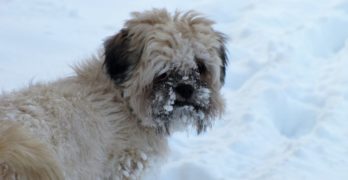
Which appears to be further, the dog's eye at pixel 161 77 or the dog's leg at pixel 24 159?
the dog's eye at pixel 161 77

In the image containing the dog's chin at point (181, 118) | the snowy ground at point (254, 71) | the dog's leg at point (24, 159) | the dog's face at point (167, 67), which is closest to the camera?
the dog's leg at point (24, 159)

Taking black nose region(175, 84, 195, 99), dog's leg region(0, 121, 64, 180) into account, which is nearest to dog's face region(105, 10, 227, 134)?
black nose region(175, 84, 195, 99)

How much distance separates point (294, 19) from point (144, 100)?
14.1ft

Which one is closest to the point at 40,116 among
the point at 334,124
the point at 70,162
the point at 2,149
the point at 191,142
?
the point at 70,162

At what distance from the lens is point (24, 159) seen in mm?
2672

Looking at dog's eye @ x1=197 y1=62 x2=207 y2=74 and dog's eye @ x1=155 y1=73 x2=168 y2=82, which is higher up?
dog's eye @ x1=155 y1=73 x2=168 y2=82

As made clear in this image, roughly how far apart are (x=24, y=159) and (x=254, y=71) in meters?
3.73

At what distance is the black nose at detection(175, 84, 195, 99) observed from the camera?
3.49 m

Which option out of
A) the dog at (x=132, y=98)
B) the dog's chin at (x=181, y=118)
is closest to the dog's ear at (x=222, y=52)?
the dog at (x=132, y=98)

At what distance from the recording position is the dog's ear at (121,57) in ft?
11.8

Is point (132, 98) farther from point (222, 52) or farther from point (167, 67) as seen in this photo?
point (222, 52)

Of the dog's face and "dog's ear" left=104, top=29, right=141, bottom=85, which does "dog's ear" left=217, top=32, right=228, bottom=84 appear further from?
"dog's ear" left=104, top=29, right=141, bottom=85

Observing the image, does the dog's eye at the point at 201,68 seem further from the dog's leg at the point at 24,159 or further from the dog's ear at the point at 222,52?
the dog's leg at the point at 24,159

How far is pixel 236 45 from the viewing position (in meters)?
6.71
